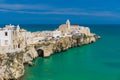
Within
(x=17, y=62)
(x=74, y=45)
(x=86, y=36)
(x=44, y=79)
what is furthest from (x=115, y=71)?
(x=86, y=36)

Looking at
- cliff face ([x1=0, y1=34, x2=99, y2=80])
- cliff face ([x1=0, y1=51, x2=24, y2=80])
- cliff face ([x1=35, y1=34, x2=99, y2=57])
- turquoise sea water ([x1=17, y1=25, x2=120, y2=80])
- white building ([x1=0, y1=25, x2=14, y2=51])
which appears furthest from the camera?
cliff face ([x1=35, y1=34, x2=99, y2=57])

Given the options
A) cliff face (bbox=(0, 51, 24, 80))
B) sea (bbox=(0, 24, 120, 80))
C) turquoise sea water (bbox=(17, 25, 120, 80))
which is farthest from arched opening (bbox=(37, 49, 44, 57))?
cliff face (bbox=(0, 51, 24, 80))

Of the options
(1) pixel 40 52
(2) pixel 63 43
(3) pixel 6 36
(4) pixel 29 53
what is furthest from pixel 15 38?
(2) pixel 63 43

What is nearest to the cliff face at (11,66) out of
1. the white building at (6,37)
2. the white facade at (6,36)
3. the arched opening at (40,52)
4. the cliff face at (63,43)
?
the white building at (6,37)

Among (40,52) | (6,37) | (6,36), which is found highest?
(6,36)

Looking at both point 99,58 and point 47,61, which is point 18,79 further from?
point 99,58

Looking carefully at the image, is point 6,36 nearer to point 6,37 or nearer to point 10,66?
point 6,37

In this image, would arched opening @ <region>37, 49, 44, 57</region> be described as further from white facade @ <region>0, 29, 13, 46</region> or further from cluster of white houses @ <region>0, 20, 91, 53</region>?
white facade @ <region>0, 29, 13, 46</region>

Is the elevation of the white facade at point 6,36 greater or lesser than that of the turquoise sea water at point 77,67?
greater

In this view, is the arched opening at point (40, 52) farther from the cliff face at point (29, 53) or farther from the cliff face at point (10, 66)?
the cliff face at point (10, 66)
